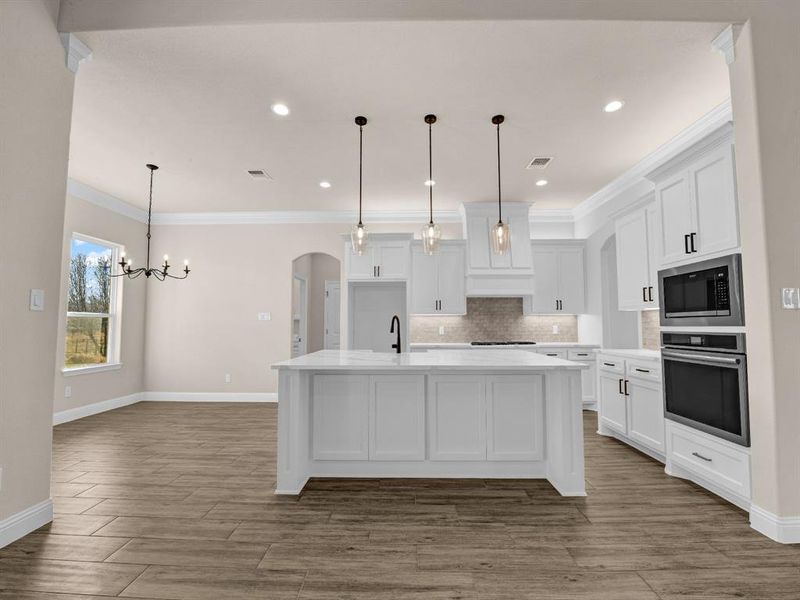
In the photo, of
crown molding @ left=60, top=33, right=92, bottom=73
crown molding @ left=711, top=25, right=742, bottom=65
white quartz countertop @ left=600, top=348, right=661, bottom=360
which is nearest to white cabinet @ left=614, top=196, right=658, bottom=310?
white quartz countertop @ left=600, top=348, right=661, bottom=360

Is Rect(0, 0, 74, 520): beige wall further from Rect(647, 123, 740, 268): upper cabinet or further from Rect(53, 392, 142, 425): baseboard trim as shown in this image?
Rect(647, 123, 740, 268): upper cabinet

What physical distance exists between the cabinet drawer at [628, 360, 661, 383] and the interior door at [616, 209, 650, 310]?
634mm

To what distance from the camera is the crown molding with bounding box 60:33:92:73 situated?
262cm

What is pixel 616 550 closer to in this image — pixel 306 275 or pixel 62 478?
pixel 62 478

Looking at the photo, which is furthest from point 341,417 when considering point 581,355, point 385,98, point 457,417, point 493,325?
point 581,355

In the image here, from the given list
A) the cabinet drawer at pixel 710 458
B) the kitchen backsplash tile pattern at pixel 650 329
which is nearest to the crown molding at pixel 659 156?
the kitchen backsplash tile pattern at pixel 650 329

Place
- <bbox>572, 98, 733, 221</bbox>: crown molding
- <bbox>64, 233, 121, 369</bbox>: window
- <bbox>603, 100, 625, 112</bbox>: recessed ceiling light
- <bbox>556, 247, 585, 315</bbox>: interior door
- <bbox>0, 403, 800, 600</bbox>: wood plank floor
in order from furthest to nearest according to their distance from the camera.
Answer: <bbox>556, 247, 585, 315</bbox>: interior door
<bbox>64, 233, 121, 369</bbox>: window
<bbox>572, 98, 733, 221</bbox>: crown molding
<bbox>603, 100, 625, 112</bbox>: recessed ceiling light
<bbox>0, 403, 800, 600</bbox>: wood plank floor

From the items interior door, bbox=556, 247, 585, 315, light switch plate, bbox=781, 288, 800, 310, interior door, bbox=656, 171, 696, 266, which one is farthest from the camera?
interior door, bbox=556, 247, 585, 315

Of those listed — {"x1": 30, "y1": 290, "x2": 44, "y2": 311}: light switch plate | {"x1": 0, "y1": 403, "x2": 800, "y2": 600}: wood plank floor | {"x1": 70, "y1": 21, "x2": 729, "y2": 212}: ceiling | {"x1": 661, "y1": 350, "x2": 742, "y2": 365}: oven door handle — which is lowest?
{"x1": 0, "y1": 403, "x2": 800, "y2": 600}: wood plank floor

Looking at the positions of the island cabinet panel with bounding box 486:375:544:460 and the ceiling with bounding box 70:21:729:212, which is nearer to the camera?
the ceiling with bounding box 70:21:729:212

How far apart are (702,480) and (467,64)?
3.27 meters

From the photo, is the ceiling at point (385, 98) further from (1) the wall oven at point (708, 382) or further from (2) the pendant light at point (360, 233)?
(1) the wall oven at point (708, 382)

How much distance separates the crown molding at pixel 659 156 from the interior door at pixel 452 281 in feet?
6.25

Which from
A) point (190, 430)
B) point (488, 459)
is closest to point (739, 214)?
point (488, 459)
